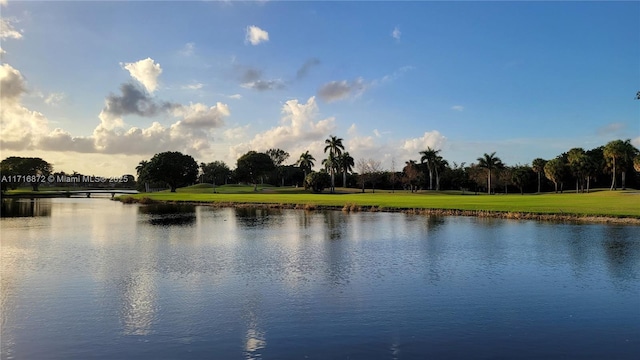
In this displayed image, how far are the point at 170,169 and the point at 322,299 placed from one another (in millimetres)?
151264

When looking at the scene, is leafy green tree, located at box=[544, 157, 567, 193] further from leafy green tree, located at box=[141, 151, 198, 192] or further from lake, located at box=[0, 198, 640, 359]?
leafy green tree, located at box=[141, 151, 198, 192]

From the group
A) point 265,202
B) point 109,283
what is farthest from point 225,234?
point 265,202

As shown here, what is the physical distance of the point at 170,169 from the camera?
160750 millimetres

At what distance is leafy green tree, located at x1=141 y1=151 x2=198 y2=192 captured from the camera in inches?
6260

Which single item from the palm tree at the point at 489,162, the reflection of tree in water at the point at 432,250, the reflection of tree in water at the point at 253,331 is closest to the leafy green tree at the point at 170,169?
the palm tree at the point at 489,162

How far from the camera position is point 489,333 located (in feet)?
49.1

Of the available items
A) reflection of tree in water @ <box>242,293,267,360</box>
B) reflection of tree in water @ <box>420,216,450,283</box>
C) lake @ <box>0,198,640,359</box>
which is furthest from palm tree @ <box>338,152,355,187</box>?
reflection of tree in water @ <box>242,293,267,360</box>

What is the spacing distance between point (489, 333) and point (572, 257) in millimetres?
17804

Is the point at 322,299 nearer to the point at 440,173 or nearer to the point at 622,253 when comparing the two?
the point at 622,253

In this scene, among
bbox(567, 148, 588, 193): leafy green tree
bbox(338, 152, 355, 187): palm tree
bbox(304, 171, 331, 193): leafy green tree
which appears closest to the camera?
bbox(567, 148, 588, 193): leafy green tree

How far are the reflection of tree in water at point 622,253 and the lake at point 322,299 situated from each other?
179 mm

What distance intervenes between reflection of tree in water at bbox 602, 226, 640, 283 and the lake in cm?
18

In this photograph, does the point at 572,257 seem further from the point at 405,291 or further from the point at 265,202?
the point at 265,202

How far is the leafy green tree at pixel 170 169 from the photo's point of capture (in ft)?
522
